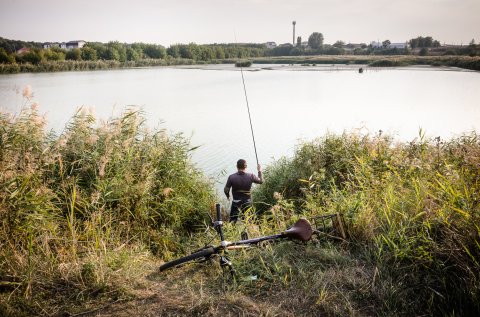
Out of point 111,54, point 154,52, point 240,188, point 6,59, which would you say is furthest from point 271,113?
point 154,52

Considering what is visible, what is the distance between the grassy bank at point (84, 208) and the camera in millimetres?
2797

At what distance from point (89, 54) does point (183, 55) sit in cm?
3755

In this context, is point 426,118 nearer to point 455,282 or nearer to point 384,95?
point 384,95

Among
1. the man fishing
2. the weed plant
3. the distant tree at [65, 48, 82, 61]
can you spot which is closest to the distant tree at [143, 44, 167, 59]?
the distant tree at [65, 48, 82, 61]

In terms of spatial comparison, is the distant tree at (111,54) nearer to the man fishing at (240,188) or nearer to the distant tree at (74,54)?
the distant tree at (74,54)

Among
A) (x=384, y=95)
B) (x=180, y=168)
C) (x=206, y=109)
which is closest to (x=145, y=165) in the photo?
(x=180, y=168)

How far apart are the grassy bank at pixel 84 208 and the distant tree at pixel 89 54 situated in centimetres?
6895

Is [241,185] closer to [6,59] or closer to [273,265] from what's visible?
[273,265]

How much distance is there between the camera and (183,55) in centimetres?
9756

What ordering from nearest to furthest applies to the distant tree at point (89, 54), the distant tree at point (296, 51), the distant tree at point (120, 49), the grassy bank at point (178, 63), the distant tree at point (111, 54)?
1. the grassy bank at point (178, 63)
2. the distant tree at point (89, 54)
3. the distant tree at point (111, 54)
4. the distant tree at point (120, 49)
5. the distant tree at point (296, 51)

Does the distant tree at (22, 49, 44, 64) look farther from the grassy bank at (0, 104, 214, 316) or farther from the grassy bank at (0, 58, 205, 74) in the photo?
the grassy bank at (0, 104, 214, 316)

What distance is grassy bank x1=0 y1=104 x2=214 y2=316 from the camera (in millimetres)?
2797

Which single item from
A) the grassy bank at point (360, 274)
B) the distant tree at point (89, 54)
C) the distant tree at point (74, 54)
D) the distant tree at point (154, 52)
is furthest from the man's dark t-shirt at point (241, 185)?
the distant tree at point (154, 52)

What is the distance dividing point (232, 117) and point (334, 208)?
52.4ft
